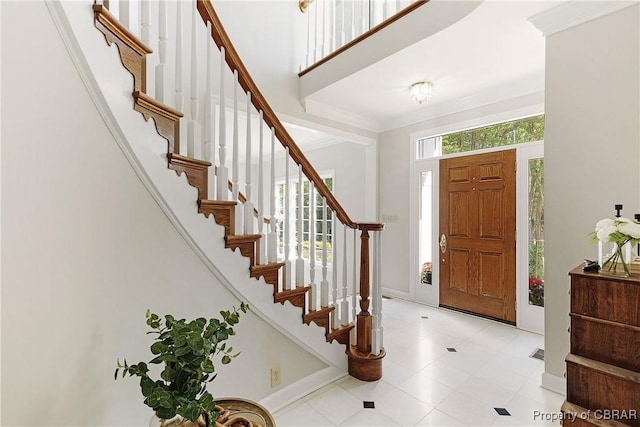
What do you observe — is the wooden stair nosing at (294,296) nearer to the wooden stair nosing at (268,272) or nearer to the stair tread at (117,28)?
the wooden stair nosing at (268,272)

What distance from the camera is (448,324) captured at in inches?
128

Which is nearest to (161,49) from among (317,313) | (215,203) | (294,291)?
(215,203)

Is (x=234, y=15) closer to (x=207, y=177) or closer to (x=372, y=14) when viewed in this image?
(x=372, y=14)

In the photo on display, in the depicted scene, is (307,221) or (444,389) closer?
(444,389)

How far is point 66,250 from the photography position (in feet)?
3.36

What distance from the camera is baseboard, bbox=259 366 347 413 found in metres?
1.76

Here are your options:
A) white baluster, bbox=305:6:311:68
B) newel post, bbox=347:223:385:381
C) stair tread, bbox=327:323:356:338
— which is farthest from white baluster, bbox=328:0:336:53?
stair tread, bbox=327:323:356:338

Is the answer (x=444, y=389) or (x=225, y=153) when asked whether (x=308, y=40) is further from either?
(x=444, y=389)

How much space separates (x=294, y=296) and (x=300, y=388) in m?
0.65

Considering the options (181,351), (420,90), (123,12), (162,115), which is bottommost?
(181,351)

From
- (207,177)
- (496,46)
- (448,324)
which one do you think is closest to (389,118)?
(496,46)

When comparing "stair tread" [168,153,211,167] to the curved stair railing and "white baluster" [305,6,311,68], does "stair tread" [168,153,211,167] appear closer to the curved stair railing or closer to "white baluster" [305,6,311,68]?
the curved stair railing

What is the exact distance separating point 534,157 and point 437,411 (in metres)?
2.68

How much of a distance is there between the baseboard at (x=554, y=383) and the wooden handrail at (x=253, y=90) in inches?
70.7
